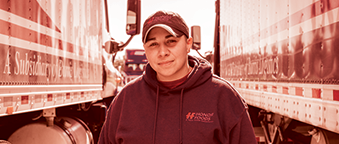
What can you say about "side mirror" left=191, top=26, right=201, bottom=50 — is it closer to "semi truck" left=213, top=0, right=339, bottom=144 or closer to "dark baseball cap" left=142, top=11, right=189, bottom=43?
"semi truck" left=213, top=0, right=339, bottom=144

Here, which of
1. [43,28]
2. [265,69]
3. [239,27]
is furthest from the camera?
[239,27]

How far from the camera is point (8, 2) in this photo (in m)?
2.65

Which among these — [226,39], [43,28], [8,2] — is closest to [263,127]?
[226,39]

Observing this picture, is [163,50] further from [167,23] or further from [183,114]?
[183,114]

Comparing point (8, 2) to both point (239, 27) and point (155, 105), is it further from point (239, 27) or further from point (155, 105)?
point (239, 27)

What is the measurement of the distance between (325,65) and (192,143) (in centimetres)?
119

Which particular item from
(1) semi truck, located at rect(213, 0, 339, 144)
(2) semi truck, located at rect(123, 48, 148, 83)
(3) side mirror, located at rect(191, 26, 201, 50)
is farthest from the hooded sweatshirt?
(2) semi truck, located at rect(123, 48, 148, 83)

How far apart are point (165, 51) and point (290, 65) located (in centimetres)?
143

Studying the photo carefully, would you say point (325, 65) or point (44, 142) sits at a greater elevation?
point (325, 65)

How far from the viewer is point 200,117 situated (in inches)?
88.5

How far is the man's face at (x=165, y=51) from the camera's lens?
7.61 ft

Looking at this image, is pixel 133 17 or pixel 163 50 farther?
pixel 133 17

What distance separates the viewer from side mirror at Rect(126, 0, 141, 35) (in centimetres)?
504

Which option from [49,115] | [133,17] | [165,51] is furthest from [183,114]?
[133,17]
